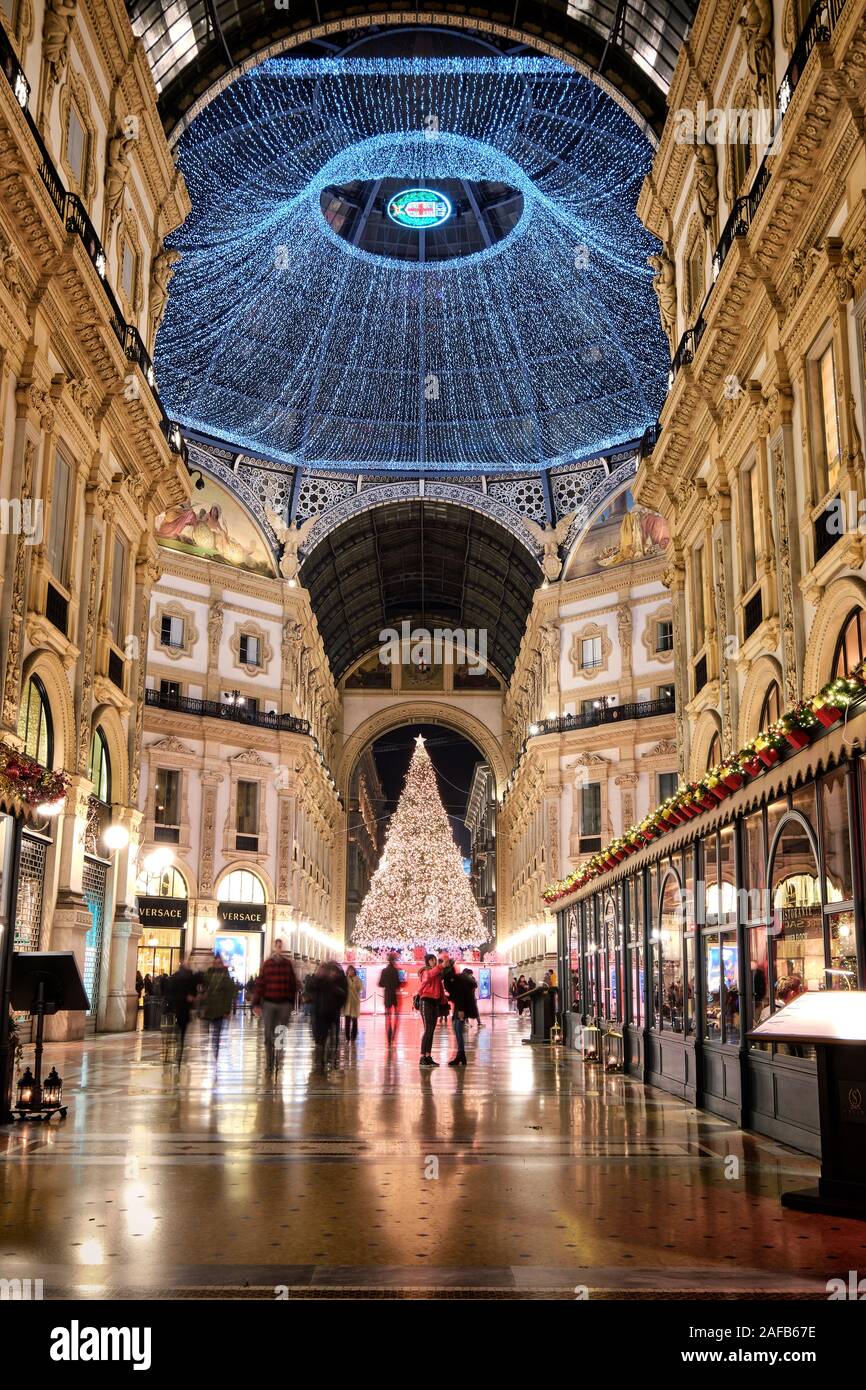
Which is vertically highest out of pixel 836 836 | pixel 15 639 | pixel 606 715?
pixel 606 715

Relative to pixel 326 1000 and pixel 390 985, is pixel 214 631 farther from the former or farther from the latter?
pixel 326 1000

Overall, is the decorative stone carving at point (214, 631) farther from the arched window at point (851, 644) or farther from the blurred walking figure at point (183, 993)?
the arched window at point (851, 644)

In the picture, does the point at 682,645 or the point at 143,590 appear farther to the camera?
the point at 143,590

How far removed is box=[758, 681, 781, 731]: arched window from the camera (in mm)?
17906

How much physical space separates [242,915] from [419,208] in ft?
80.3

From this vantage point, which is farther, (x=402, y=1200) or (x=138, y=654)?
(x=138, y=654)

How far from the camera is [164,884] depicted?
134ft

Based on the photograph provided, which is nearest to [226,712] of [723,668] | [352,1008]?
[352,1008]

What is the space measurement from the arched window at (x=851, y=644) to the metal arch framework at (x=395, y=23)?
14500 mm
